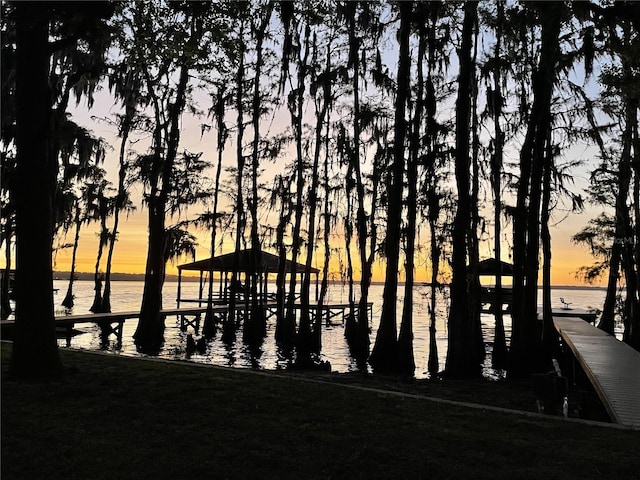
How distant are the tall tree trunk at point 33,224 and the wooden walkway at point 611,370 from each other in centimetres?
810

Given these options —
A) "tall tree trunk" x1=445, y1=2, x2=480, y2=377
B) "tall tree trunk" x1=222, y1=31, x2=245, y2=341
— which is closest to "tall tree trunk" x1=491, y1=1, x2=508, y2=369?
"tall tree trunk" x1=445, y1=2, x2=480, y2=377

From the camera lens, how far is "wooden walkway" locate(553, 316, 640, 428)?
759 centimetres

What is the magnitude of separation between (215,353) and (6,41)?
1130cm

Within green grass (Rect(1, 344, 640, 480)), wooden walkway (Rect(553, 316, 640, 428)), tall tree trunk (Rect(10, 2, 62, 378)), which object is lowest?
wooden walkway (Rect(553, 316, 640, 428))

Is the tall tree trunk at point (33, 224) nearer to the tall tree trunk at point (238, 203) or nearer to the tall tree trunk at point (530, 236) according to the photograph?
the tall tree trunk at point (530, 236)

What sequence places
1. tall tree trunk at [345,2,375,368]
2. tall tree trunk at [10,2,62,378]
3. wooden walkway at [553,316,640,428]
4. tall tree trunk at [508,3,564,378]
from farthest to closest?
tall tree trunk at [345,2,375,368], tall tree trunk at [508,3,564,378], tall tree trunk at [10,2,62,378], wooden walkway at [553,316,640,428]

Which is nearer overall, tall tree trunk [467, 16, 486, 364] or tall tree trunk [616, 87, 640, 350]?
tall tree trunk [467, 16, 486, 364]

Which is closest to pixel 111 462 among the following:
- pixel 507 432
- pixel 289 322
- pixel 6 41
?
pixel 507 432

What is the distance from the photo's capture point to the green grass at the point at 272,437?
4.65m

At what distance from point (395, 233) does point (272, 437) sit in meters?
10.2

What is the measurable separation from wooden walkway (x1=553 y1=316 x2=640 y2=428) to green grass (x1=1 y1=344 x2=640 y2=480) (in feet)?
4.82

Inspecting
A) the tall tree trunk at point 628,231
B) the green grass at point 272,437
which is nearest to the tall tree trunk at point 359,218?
the tall tree trunk at point 628,231

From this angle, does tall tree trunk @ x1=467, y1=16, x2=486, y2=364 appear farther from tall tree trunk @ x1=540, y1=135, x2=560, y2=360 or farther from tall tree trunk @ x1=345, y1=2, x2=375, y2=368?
tall tree trunk @ x1=345, y1=2, x2=375, y2=368

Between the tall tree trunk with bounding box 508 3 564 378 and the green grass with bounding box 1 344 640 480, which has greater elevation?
the tall tree trunk with bounding box 508 3 564 378
